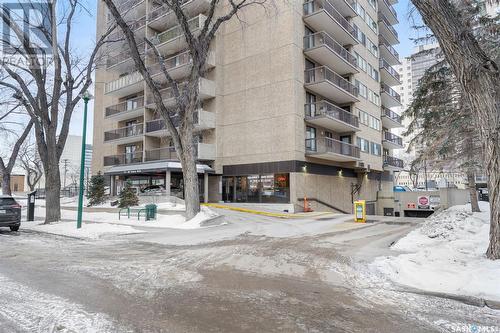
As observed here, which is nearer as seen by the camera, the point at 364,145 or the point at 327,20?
the point at 327,20

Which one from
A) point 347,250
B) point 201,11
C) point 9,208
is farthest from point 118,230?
point 201,11

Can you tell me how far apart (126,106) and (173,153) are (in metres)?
9.90

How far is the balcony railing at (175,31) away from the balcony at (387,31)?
24522mm

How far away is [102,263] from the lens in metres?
7.89

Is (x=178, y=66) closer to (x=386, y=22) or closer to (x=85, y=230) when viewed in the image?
(x=85, y=230)

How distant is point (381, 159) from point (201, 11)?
80.9 feet

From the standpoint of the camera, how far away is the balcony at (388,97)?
40.2m

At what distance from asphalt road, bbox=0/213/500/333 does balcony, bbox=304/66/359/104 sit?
58.3 ft

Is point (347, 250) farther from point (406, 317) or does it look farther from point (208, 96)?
point (208, 96)

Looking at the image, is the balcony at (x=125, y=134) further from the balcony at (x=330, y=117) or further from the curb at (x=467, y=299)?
the curb at (x=467, y=299)

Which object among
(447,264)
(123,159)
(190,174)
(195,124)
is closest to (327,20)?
(195,124)

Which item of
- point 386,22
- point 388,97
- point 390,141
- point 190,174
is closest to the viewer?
point 190,174

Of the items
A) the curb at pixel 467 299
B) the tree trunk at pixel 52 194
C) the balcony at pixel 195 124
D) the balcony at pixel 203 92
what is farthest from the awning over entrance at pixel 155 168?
the curb at pixel 467 299

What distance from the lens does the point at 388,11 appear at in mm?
42625
